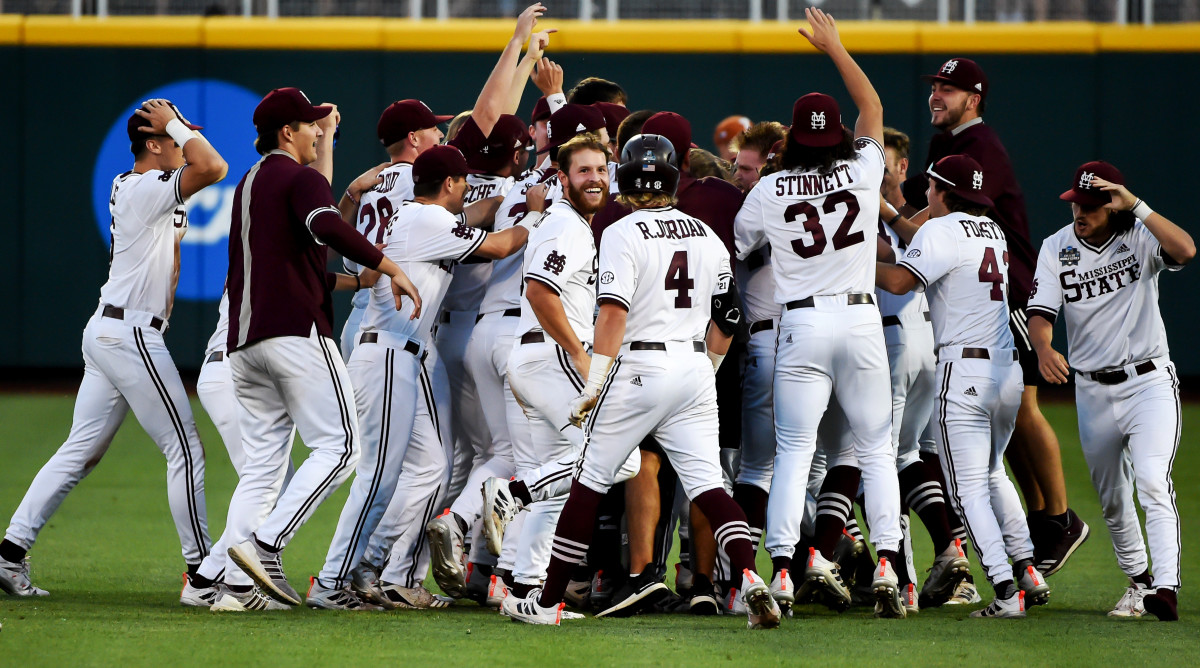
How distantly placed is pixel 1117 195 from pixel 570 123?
8.27 ft

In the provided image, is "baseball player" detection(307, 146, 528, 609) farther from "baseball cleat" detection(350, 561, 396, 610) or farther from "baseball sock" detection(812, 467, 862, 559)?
"baseball sock" detection(812, 467, 862, 559)

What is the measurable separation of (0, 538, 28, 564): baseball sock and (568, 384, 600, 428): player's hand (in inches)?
107

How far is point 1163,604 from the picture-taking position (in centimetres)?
591

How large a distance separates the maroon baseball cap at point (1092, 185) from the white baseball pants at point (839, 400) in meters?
1.09

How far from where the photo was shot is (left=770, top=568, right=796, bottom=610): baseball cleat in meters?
5.77

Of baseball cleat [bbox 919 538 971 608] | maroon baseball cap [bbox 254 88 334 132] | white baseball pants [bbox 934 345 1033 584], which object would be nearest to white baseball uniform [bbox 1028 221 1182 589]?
white baseball pants [bbox 934 345 1033 584]

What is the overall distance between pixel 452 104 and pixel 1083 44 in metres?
7.20

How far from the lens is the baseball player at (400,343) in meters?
6.23

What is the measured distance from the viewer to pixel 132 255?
6508 mm

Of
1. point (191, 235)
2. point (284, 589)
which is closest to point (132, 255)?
point (284, 589)

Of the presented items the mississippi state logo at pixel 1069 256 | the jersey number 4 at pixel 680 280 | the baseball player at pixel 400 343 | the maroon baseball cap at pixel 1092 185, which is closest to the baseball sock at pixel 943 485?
the mississippi state logo at pixel 1069 256

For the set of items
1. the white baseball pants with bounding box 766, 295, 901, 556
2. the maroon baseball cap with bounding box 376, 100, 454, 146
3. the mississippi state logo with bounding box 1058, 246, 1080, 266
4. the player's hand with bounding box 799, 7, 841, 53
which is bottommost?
the white baseball pants with bounding box 766, 295, 901, 556

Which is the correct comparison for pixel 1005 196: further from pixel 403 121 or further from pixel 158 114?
pixel 158 114

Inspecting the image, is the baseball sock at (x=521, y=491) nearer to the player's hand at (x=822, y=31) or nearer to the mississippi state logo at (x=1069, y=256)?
the player's hand at (x=822, y=31)
